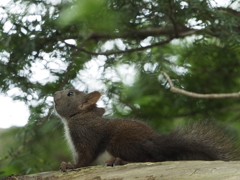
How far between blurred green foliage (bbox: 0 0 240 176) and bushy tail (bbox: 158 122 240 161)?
0.80 metres

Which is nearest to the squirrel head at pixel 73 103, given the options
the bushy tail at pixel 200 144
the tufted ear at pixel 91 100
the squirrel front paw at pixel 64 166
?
the tufted ear at pixel 91 100

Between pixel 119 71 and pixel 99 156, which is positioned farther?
pixel 119 71

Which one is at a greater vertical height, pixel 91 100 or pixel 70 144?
pixel 91 100

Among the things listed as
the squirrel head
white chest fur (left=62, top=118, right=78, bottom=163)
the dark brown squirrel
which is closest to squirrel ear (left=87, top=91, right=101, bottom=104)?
the squirrel head

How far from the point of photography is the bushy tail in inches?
121

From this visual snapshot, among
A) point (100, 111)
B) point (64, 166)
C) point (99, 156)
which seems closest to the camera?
point (64, 166)

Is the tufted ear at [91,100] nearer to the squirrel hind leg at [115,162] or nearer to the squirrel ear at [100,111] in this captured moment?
the squirrel ear at [100,111]

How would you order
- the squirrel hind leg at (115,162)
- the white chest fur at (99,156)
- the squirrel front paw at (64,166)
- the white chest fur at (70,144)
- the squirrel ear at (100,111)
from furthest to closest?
1. the squirrel ear at (100,111)
2. the white chest fur at (70,144)
3. the white chest fur at (99,156)
4. the squirrel front paw at (64,166)
5. the squirrel hind leg at (115,162)

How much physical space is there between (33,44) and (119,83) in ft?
2.80

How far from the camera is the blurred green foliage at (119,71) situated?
13.2 ft

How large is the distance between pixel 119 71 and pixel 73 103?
765 millimetres

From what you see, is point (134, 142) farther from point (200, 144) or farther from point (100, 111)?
point (100, 111)

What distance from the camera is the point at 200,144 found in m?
3.07

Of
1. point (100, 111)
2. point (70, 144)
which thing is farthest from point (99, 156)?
point (100, 111)
